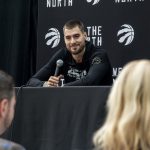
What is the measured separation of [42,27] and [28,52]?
2.03 ft

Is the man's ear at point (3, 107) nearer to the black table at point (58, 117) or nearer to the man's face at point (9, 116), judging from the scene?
the man's face at point (9, 116)

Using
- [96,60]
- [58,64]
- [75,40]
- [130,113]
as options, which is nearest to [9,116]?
[130,113]

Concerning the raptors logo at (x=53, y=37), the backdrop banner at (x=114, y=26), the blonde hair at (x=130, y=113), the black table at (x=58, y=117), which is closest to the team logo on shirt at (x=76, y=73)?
the backdrop banner at (x=114, y=26)

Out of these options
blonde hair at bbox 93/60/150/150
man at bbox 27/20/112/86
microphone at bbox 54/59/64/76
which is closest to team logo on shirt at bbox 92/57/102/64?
man at bbox 27/20/112/86

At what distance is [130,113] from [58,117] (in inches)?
82.5

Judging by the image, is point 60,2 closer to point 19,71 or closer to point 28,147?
point 19,71

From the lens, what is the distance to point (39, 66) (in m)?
6.44

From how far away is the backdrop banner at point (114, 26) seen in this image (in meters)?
5.87

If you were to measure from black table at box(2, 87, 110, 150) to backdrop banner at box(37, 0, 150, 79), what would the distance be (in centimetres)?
222

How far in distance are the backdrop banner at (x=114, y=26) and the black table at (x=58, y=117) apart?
2220 millimetres

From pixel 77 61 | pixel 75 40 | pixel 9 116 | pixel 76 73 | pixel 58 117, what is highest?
pixel 75 40

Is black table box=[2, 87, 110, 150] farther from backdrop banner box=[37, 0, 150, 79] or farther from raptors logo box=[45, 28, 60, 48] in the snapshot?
raptors logo box=[45, 28, 60, 48]

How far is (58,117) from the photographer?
3787 mm

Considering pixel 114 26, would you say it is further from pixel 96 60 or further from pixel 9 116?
pixel 9 116
